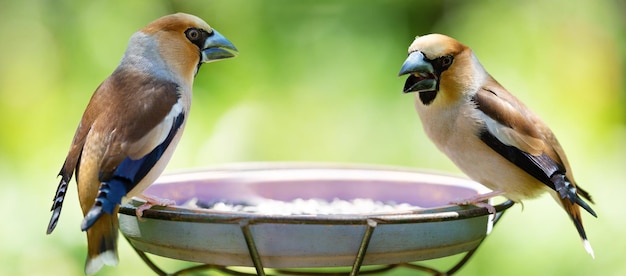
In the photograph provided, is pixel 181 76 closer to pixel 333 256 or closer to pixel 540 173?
pixel 333 256

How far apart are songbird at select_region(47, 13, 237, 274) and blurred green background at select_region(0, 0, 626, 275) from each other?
1802 mm

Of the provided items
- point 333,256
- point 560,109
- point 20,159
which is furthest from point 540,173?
point 20,159

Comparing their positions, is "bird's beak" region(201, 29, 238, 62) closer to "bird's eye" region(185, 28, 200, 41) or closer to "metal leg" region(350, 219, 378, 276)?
"bird's eye" region(185, 28, 200, 41)

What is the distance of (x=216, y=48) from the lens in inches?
102

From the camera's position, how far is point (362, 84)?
4906 mm

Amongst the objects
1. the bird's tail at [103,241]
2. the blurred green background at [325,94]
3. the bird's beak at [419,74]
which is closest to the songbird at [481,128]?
the bird's beak at [419,74]

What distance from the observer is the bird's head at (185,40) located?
2.59 meters

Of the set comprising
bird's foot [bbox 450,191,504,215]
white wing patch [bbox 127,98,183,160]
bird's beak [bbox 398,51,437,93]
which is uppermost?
bird's beak [bbox 398,51,437,93]

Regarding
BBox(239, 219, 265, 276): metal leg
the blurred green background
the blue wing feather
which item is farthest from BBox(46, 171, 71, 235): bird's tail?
the blurred green background

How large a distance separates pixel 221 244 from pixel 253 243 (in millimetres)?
103

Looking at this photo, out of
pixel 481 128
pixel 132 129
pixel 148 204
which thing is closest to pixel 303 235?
pixel 148 204

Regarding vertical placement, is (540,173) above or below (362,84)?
above

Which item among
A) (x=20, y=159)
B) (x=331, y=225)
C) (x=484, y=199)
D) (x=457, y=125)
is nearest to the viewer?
(x=331, y=225)

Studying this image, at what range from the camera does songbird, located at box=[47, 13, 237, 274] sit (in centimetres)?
218
